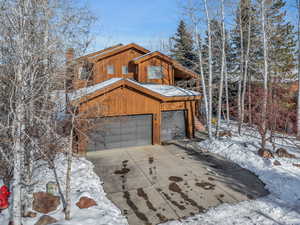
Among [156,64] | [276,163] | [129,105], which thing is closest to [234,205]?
[276,163]

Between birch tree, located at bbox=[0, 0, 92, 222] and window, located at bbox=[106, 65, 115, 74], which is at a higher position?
window, located at bbox=[106, 65, 115, 74]

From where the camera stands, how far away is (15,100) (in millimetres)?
4141

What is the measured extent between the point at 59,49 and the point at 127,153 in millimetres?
6307

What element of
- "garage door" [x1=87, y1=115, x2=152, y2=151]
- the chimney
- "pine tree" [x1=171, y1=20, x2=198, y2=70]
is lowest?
"garage door" [x1=87, y1=115, x2=152, y2=151]

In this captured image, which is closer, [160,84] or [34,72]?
[34,72]

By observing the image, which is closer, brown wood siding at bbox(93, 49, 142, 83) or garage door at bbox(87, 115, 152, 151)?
garage door at bbox(87, 115, 152, 151)

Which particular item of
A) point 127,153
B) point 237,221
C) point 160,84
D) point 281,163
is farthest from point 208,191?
point 160,84

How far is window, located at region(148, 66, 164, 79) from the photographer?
1513cm

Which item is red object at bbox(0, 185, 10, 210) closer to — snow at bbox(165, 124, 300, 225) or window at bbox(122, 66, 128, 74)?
snow at bbox(165, 124, 300, 225)

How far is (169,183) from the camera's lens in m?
6.86

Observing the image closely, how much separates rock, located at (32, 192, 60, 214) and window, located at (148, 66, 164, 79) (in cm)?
1160

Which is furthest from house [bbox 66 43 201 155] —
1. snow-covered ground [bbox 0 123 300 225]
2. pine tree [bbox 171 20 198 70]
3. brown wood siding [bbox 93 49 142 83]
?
pine tree [bbox 171 20 198 70]

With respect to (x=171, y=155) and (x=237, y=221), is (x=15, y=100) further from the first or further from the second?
(x=171, y=155)

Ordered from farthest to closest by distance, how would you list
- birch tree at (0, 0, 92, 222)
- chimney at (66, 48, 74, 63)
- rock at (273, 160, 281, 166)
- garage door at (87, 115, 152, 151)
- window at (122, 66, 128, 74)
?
window at (122, 66, 128, 74)
garage door at (87, 115, 152, 151)
rock at (273, 160, 281, 166)
chimney at (66, 48, 74, 63)
birch tree at (0, 0, 92, 222)
